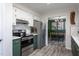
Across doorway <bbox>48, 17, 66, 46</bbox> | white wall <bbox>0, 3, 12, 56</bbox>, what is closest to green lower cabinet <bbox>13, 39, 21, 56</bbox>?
white wall <bbox>0, 3, 12, 56</bbox>

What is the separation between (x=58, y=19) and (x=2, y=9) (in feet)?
24.1

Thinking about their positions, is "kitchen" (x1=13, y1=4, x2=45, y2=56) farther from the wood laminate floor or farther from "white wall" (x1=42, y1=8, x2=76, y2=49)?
"white wall" (x1=42, y1=8, x2=76, y2=49)

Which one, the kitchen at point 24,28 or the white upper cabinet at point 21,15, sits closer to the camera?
the kitchen at point 24,28

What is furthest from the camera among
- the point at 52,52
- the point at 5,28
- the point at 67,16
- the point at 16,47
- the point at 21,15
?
the point at 67,16

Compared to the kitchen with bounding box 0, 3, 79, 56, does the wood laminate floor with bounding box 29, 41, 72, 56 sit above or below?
below

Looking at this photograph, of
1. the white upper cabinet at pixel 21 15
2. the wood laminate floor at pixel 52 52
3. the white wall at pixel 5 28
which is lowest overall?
the wood laminate floor at pixel 52 52

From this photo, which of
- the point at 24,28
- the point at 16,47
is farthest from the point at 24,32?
the point at 16,47

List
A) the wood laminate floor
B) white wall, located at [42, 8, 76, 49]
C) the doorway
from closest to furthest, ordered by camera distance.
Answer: the wood laminate floor < white wall, located at [42, 8, 76, 49] < the doorway

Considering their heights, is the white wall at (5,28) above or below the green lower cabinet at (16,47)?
above

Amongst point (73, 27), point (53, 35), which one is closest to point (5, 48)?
point (73, 27)

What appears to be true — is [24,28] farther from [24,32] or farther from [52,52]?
[52,52]

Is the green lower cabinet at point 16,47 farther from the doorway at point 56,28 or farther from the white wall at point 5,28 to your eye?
the doorway at point 56,28

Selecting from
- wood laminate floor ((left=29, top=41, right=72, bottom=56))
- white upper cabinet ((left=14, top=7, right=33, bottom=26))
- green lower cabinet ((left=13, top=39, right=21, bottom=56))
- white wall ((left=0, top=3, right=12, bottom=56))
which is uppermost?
white upper cabinet ((left=14, top=7, right=33, bottom=26))

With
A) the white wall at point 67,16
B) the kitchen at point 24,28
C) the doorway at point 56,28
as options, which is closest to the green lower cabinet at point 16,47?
the kitchen at point 24,28
